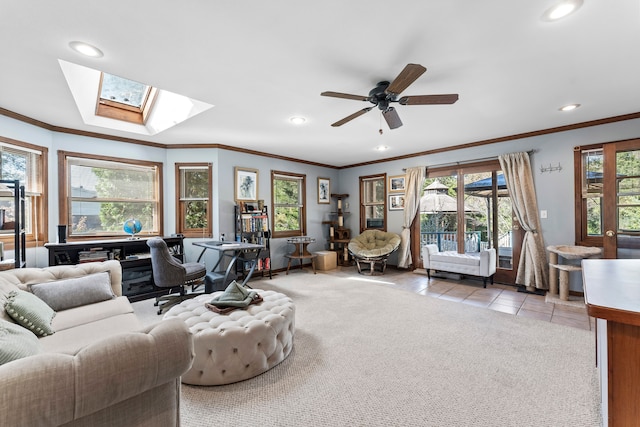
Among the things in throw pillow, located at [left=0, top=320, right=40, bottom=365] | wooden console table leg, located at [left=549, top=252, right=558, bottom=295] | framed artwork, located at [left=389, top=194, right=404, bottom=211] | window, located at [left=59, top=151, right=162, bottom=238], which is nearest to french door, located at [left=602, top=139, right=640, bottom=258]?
wooden console table leg, located at [left=549, top=252, right=558, bottom=295]

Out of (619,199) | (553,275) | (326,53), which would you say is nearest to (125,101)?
(326,53)

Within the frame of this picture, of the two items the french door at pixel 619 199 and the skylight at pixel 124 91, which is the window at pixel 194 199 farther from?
the french door at pixel 619 199

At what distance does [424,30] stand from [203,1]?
1.42 m

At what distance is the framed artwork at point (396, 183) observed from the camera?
6.01 metres

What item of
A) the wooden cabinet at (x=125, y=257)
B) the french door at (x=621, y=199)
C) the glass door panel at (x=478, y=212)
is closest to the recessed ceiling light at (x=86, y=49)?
the wooden cabinet at (x=125, y=257)

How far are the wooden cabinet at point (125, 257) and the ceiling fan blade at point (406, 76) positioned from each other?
3918mm

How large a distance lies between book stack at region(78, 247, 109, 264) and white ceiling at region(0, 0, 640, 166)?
176 cm

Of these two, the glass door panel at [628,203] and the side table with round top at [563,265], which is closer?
the glass door panel at [628,203]

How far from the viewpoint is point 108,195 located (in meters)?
4.34

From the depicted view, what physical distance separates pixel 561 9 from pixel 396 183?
4470mm

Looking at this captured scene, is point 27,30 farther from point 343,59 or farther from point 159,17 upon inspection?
point 343,59

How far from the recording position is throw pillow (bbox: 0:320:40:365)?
1.10 meters

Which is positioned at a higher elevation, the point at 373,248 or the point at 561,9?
the point at 561,9

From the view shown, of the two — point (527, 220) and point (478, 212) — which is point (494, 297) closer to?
point (527, 220)
